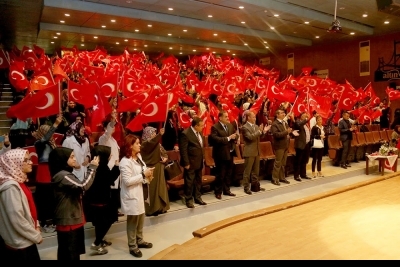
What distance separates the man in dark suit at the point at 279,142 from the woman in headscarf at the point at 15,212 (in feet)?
17.4

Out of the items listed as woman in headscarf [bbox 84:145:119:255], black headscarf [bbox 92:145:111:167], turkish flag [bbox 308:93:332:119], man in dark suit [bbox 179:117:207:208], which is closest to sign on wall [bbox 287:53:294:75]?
turkish flag [bbox 308:93:332:119]

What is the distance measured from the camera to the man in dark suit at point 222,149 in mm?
6340

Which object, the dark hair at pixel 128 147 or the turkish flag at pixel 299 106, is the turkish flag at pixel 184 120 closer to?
the dark hair at pixel 128 147

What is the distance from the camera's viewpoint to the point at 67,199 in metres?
3.32

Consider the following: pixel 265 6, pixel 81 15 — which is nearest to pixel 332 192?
pixel 265 6

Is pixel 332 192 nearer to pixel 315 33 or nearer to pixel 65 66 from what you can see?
pixel 65 66

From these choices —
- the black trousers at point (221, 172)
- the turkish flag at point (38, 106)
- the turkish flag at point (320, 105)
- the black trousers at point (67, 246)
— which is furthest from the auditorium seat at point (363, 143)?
the black trousers at point (67, 246)

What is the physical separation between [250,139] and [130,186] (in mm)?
3092

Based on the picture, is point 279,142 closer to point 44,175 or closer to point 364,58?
point 44,175

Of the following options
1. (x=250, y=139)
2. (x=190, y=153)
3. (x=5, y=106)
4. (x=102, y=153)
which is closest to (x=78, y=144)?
(x=102, y=153)

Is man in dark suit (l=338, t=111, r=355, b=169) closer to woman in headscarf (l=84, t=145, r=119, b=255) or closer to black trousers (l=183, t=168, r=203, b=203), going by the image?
black trousers (l=183, t=168, r=203, b=203)

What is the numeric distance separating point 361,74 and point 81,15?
11.3 meters

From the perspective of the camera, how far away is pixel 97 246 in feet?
14.2

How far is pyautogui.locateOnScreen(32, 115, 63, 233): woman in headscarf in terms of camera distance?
181 inches
